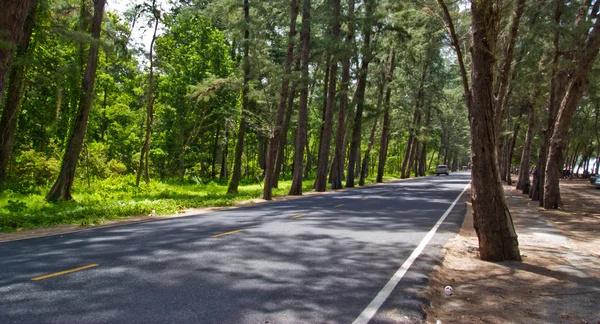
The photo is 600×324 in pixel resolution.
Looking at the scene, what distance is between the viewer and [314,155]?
61.2 metres

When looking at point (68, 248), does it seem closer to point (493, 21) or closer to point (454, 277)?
point (454, 277)

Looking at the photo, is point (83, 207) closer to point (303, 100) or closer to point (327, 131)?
point (303, 100)

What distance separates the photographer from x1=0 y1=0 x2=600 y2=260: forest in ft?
33.9

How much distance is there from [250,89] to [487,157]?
19.7 meters

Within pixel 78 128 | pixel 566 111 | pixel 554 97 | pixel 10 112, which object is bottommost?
pixel 78 128

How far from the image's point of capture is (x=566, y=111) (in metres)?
16.1

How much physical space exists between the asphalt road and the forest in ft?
8.39

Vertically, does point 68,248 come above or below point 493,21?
below

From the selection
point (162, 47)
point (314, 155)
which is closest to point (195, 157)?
point (162, 47)

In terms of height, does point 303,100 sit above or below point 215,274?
above

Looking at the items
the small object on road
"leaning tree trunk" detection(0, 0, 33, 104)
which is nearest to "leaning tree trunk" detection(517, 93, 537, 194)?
the small object on road

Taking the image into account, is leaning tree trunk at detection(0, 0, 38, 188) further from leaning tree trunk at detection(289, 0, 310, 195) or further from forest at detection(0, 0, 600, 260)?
leaning tree trunk at detection(289, 0, 310, 195)

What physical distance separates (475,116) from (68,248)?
310 inches

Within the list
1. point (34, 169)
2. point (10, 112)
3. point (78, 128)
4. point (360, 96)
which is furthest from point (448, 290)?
point (360, 96)
